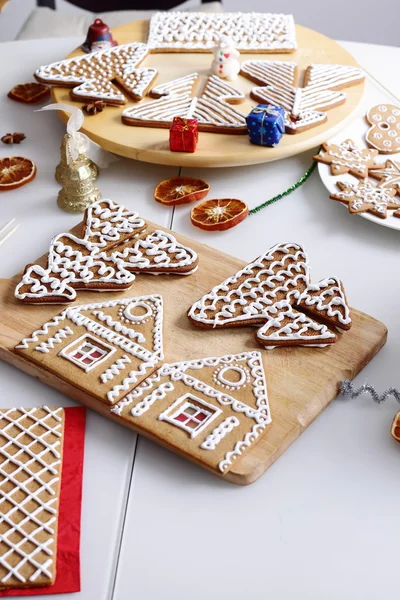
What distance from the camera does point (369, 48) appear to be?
2.74 m

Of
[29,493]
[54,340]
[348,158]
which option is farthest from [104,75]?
[29,493]

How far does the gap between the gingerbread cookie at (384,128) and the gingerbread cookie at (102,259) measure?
73 centimetres

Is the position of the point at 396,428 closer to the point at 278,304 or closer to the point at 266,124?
the point at 278,304

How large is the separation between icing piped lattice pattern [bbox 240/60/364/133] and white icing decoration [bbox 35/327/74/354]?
89cm

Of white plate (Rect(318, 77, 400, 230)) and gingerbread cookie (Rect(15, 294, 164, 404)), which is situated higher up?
white plate (Rect(318, 77, 400, 230))

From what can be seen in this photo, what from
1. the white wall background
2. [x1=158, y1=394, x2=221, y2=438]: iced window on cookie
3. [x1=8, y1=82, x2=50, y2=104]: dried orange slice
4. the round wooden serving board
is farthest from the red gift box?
the white wall background

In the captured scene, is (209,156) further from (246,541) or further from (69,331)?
(246,541)

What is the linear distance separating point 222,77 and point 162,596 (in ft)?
5.24

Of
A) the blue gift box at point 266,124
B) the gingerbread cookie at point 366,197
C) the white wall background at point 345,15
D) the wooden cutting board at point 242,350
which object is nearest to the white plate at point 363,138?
the gingerbread cookie at point 366,197

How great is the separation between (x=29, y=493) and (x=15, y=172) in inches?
42.7

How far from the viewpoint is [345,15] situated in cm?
471

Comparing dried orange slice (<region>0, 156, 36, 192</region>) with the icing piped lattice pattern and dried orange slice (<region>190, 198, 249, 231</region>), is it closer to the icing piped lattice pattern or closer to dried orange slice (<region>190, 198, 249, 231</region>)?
dried orange slice (<region>190, 198, 249, 231</region>)

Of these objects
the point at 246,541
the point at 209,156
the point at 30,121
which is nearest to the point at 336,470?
the point at 246,541

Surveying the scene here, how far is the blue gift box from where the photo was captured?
2.02 m
